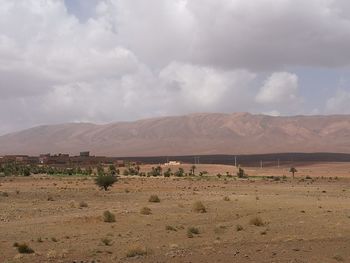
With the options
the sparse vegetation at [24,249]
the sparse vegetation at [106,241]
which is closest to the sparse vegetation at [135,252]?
the sparse vegetation at [106,241]

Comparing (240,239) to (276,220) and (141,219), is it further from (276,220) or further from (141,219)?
(141,219)

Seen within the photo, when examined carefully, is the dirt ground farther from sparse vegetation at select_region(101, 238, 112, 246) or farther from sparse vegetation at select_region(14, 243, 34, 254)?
sparse vegetation at select_region(14, 243, 34, 254)

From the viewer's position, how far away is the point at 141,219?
34.2m

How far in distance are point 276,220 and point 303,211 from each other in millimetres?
5690

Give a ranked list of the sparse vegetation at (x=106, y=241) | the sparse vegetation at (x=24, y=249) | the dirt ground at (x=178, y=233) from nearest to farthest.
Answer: the dirt ground at (x=178, y=233) → the sparse vegetation at (x=24, y=249) → the sparse vegetation at (x=106, y=241)

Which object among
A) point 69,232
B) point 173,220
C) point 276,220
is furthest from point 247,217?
point 69,232

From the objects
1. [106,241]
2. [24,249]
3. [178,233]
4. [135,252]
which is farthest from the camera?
[178,233]

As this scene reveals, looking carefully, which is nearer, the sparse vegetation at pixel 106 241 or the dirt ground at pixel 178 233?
the dirt ground at pixel 178 233

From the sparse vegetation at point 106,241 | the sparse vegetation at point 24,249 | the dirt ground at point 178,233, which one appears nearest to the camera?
the dirt ground at point 178,233

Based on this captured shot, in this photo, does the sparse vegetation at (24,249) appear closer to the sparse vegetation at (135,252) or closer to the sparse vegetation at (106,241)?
the sparse vegetation at (106,241)

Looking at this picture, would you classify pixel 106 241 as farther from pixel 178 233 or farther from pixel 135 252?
pixel 178 233

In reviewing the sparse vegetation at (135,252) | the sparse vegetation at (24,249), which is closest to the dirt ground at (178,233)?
the sparse vegetation at (135,252)

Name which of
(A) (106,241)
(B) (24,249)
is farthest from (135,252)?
(B) (24,249)

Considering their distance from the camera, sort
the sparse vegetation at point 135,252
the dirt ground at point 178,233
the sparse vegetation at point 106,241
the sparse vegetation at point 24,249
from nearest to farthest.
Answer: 1. the dirt ground at point 178,233
2. the sparse vegetation at point 135,252
3. the sparse vegetation at point 24,249
4. the sparse vegetation at point 106,241
